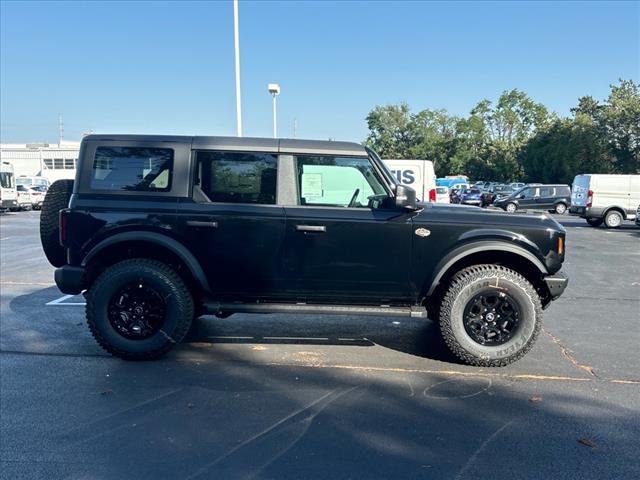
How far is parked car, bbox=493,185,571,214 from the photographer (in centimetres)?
2791

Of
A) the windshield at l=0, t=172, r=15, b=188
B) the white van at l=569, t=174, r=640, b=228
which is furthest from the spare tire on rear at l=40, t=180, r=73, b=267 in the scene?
the windshield at l=0, t=172, r=15, b=188

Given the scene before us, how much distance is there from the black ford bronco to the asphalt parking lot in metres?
0.49

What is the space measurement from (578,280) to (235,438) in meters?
7.78

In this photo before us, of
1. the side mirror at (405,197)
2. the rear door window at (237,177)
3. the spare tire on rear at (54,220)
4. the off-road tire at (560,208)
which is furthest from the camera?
the off-road tire at (560,208)

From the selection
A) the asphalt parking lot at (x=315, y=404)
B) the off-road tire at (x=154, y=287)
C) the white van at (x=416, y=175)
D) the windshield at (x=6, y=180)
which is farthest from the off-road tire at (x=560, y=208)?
the windshield at (x=6, y=180)

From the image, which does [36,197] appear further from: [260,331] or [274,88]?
[260,331]

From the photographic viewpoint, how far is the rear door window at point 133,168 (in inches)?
188

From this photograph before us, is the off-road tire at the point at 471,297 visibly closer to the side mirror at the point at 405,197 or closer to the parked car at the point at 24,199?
the side mirror at the point at 405,197

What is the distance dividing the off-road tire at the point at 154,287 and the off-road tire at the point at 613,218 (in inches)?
762

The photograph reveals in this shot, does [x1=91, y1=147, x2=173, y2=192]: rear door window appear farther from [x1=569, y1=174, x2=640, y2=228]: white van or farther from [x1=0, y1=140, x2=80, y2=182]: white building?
[x1=0, y1=140, x2=80, y2=182]: white building

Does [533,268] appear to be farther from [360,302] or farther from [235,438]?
[235,438]

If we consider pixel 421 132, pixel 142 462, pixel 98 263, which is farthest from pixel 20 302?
pixel 421 132

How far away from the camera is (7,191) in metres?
25.9

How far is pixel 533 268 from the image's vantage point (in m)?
4.80
